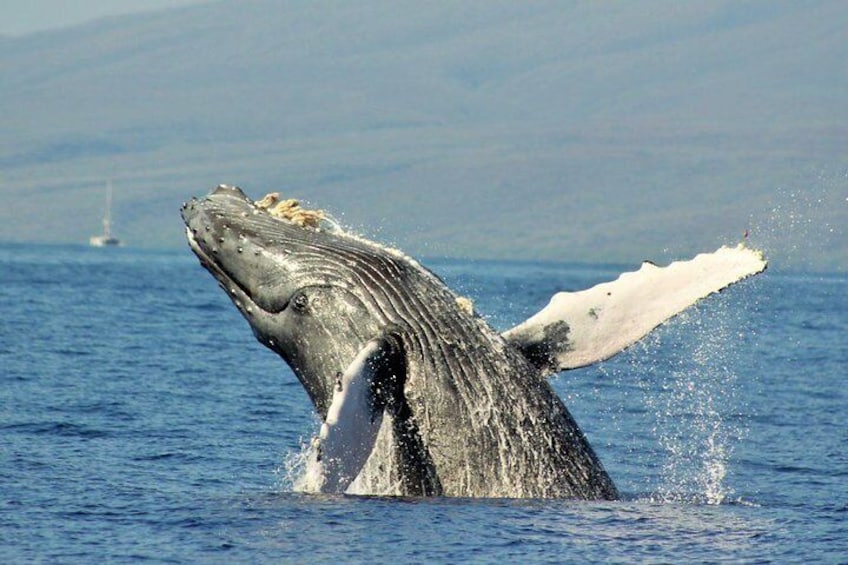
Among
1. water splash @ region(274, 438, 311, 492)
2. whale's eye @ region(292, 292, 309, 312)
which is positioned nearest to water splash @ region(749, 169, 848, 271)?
water splash @ region(274, 438, 311, 492)

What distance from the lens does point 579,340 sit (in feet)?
31.0

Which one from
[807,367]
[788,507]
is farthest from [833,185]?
[788,507]

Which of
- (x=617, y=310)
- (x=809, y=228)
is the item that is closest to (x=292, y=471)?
(x=617, y=310)

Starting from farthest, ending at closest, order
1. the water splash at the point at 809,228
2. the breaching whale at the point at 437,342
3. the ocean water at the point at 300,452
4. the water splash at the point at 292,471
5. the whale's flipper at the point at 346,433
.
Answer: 1. the water splash at the point at 809,228
2. the water splash at the point at 292,471
3. the breaching whale at the point at 437,342
4. the ocean water at the point at 300,452
5. the whale's flipper at the point at 346,433

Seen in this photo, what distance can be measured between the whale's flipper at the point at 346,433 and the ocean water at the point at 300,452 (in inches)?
15.3

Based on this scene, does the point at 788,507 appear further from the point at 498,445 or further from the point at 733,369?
the point at 733,369

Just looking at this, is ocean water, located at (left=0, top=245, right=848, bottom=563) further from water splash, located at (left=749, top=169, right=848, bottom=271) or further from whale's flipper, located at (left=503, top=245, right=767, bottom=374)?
water splash, located at (left=749, top=169, right=848, bottom=271)

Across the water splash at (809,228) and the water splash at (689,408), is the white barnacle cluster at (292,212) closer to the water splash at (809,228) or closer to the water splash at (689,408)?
the water splash at (689,408)

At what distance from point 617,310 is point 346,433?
1.91 meters

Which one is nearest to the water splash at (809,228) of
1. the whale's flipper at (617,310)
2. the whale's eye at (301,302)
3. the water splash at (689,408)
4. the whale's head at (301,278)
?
the water splash at (689,408)

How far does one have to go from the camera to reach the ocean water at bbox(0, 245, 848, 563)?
8.79 m

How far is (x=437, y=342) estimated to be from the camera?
9.24 meters

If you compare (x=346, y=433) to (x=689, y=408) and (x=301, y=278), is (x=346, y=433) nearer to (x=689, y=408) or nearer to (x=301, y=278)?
(x=301, y=278)

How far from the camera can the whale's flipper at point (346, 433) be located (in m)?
8.42
